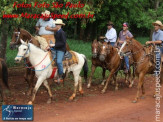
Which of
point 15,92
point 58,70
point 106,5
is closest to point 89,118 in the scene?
point 58,70

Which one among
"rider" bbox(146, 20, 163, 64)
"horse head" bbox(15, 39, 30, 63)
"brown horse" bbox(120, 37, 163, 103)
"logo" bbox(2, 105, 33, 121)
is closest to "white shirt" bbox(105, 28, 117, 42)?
"brown horse" bbox(120, 37, 163, 103)

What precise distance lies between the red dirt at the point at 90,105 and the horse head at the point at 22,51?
173 centimetres

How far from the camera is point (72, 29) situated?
33906 mm

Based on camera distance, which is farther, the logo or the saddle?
the saddle

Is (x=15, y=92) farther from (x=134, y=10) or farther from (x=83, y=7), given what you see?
(x=134, y=10)

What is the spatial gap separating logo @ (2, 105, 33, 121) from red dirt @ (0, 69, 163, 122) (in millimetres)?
226

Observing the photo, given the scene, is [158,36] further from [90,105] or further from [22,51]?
[22,51]

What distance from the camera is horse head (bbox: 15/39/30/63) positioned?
820 centimetres

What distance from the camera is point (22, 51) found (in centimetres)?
831

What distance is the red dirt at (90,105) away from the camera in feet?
26.0

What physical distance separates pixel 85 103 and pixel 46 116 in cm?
199

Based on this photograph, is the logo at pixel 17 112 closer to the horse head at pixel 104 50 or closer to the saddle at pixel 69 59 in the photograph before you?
the saddle at pixel 69 59

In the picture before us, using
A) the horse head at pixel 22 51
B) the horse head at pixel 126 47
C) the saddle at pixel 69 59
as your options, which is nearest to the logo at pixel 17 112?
the horse head at pixel 22 51

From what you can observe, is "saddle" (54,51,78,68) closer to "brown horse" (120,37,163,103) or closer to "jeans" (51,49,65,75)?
"jeans" (51,49,65,75)
